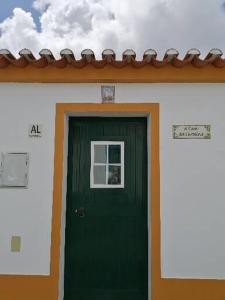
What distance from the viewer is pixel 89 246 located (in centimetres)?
515

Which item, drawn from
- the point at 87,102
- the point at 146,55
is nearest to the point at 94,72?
the point at 87,102

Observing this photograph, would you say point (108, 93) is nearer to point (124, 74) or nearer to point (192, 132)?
point (124, 74)

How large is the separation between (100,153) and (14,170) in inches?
47.8

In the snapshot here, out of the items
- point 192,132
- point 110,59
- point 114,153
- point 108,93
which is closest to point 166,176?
point 192,132

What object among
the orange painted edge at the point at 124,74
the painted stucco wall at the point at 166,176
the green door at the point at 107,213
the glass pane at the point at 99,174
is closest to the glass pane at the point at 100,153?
the green door at the point at 107,213

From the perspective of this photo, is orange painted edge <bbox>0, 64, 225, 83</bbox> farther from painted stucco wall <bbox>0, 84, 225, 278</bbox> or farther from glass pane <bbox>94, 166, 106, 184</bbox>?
glass pane <bbox>94, 166, 106, 184</bbox>

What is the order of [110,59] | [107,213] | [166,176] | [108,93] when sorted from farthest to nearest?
[107,213] → [108,93] → [166,176] → [110,59]

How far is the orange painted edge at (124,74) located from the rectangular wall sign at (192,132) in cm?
63

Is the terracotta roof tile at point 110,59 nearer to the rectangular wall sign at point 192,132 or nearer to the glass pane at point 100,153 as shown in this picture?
the rectangular wall sign at point 192,132

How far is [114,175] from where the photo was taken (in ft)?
17.2

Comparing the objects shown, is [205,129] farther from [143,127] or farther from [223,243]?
[223,243]

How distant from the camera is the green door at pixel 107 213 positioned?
16.8 feet

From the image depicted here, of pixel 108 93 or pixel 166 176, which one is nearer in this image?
pixel 166 176

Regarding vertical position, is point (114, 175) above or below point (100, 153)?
below
